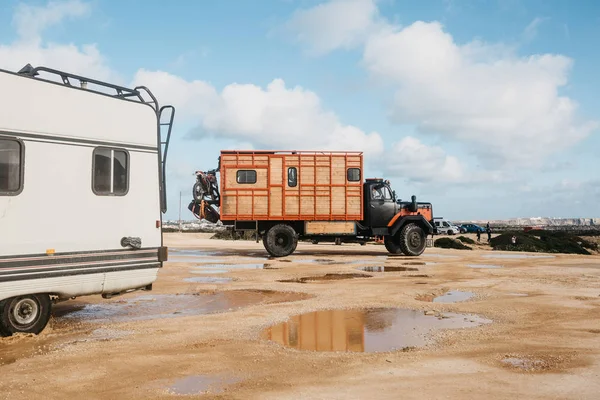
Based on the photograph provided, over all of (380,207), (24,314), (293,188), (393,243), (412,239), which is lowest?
(24,314)

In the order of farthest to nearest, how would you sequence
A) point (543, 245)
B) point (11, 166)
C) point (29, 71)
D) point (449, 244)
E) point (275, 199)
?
1. point (543, 245)
2. point (449, 244)
3. point (275, 199)
4. point (29, 71)
5. point (11, 166)

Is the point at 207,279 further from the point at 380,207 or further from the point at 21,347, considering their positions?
the point at 380,207

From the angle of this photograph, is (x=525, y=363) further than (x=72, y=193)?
No

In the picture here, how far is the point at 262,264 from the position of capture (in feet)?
60.1

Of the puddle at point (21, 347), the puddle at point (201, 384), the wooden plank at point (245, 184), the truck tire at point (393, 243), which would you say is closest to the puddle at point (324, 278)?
the wooden plank at point (245, 184)

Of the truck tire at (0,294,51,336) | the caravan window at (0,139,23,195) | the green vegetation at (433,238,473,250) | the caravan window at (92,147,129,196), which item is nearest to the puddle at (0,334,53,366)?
the truck tire at (0,294,51,336)

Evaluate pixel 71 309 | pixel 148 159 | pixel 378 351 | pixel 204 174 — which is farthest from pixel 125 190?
pixel 204 174

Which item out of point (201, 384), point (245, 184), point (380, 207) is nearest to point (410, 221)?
point (380, 207)

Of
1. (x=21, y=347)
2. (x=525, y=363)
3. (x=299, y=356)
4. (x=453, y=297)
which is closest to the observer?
(x=525, y=363)

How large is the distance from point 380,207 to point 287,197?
3.90 meters

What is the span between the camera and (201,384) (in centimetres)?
525

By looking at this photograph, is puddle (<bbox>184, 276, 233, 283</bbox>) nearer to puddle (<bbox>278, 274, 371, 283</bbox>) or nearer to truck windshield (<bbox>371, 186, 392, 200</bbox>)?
puddle (<bbox>278, 274, 371, 283</bbox>)

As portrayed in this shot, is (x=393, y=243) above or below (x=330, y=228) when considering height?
below

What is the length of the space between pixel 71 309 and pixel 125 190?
2.94 m
